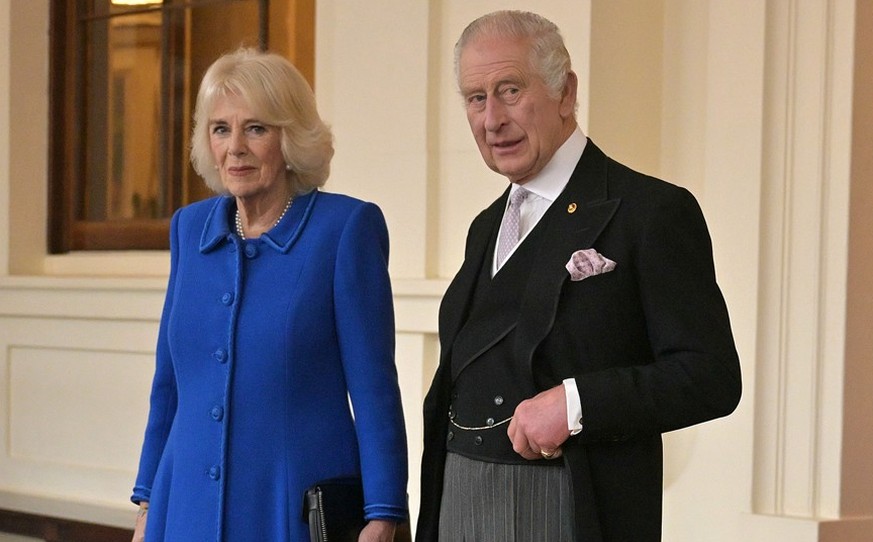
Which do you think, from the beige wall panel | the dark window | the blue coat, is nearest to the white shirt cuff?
the blue coat

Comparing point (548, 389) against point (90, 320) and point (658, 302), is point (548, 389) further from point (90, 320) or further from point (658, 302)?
point (90, 320)

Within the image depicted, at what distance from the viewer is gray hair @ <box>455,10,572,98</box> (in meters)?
2.38

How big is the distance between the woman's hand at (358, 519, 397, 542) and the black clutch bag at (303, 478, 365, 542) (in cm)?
2

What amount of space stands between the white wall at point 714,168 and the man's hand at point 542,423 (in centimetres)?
212

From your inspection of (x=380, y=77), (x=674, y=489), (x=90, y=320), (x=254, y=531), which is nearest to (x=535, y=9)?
(x=380, y=77)

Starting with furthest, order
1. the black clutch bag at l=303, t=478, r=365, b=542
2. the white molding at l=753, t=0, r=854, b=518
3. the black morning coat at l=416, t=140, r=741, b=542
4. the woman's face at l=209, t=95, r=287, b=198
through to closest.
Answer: the white molding at l=753, t=0, r=854, b=518 < the woman's face at l=209, t=95, r=287, b=198 < the black clutch bag at l=303, t=478, r=365, b=542 < the black morning coat at l=416, t=140, r=741, b=542

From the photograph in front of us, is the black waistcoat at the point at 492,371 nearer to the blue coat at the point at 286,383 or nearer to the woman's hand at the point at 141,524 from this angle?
the blue coat at the point at 286,383

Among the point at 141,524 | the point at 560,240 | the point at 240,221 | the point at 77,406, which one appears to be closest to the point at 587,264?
the point at 560,240

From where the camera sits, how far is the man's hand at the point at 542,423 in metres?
2.20

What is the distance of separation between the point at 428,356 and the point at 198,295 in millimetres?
2063

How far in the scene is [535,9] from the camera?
4.64 m

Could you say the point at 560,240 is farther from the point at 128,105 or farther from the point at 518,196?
the point at 128,105

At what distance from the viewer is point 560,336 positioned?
2.29 m

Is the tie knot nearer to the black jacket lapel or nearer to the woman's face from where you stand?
the black jacket lapel
